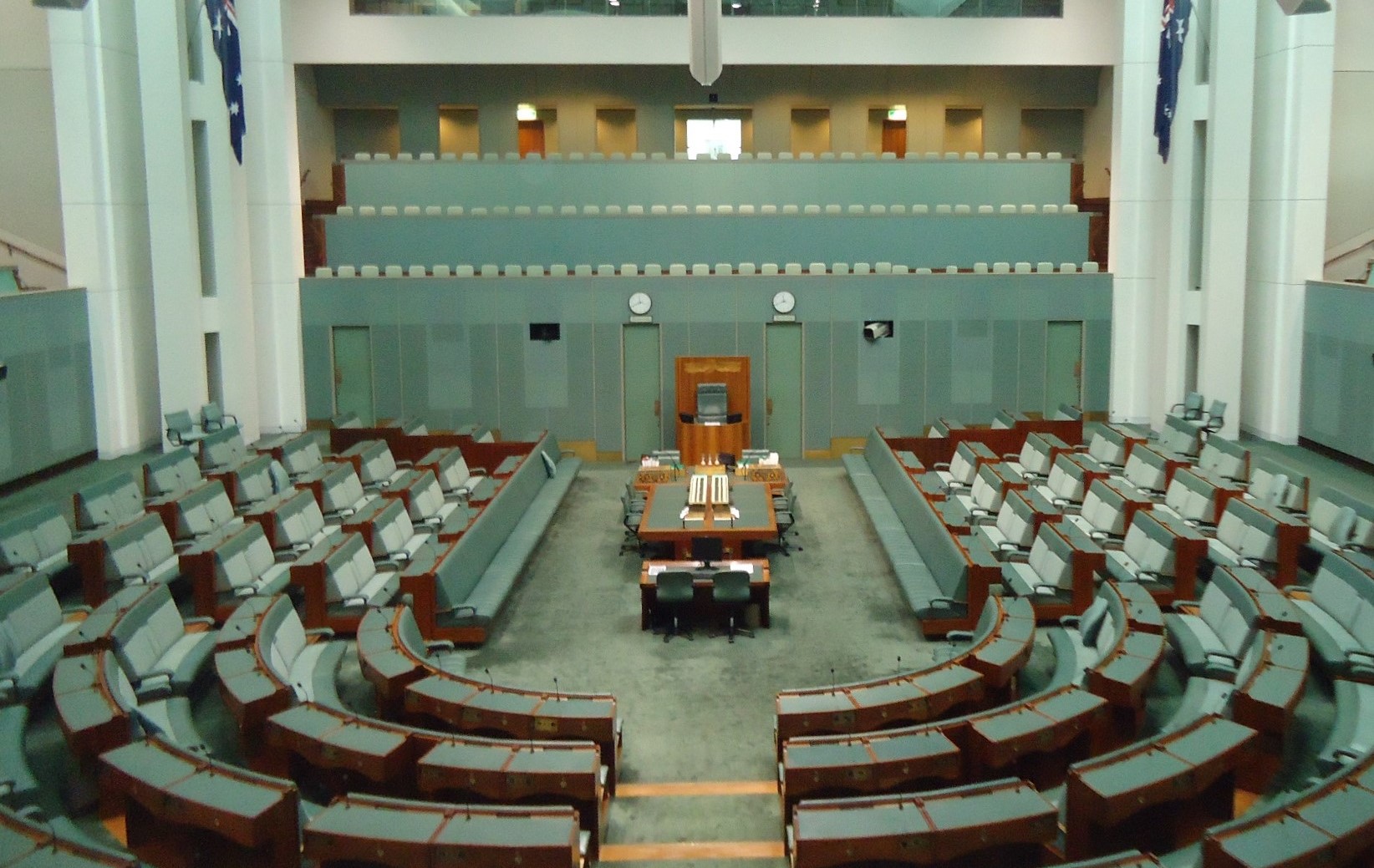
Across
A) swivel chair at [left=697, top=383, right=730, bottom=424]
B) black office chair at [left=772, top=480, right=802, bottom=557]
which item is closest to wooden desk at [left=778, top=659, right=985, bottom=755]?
black office chair at [left=772, top=480, right=802, bottom=557]

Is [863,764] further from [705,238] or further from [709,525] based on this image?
[705,238]

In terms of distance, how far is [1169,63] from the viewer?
61.9 ft

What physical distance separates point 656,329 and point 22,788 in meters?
13.6

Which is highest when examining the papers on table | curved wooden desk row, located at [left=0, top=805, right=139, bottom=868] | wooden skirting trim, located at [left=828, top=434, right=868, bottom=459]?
wooden skirting trim, located at [left=828, top=434, right=868, bottom=459]

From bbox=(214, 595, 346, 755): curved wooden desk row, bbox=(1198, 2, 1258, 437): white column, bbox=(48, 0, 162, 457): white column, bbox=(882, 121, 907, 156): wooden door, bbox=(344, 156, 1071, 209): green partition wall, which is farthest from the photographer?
bbox=(882, 121, 907, 156): wooden door

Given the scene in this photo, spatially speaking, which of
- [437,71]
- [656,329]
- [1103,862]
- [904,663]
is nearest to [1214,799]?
[1103,862]

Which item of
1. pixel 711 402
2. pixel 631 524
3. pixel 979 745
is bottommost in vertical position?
pixel 979 745

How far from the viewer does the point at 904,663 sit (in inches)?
428

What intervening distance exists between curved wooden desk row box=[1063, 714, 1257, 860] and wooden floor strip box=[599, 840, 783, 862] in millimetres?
1791

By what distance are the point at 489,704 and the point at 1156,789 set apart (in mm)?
4200

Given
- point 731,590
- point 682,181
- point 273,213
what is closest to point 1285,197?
point 682,181

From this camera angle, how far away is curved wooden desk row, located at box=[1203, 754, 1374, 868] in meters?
5.81

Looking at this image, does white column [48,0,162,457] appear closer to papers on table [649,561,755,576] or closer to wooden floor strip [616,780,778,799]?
papers on table [649,561,755,576]

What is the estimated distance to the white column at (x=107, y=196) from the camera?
16.7 metres
